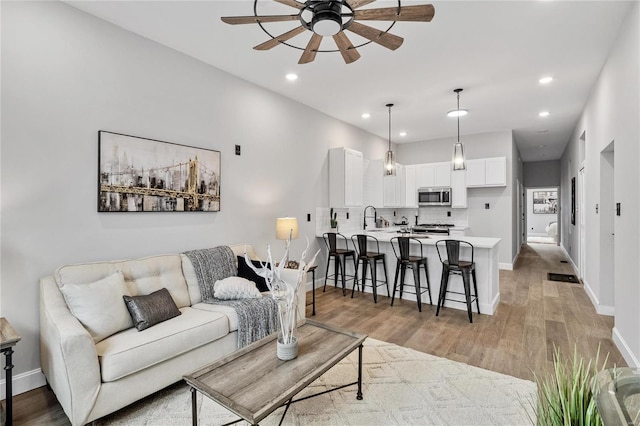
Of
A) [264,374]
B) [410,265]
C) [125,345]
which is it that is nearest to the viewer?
[264,374]

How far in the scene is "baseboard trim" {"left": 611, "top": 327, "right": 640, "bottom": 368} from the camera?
2.66 meters

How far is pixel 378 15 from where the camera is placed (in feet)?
6.45

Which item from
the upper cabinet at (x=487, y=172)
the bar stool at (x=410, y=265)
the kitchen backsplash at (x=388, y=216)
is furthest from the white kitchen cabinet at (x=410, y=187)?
the bar stool at (x=410, y=265)

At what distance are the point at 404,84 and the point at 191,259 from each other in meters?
3.39

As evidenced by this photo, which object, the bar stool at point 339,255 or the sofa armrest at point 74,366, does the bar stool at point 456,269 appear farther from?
the sofa armrest at point 74,366

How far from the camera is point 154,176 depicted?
3.22 m

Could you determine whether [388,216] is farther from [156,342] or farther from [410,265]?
[156,342]

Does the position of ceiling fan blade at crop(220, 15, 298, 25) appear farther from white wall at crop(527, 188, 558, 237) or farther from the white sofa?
white wall at crop(527, 188, 558, 237)

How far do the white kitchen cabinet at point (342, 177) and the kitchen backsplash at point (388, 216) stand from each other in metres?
0.27

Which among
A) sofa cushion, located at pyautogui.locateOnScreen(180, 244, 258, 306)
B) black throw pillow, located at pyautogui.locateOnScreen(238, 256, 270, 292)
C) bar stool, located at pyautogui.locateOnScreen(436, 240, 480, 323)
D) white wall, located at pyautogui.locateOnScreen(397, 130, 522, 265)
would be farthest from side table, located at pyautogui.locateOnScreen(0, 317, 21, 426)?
white wall, located at pyautogui.locateOnScreen(397, 130, 522, 265)

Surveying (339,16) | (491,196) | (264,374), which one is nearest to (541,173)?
(491,196)

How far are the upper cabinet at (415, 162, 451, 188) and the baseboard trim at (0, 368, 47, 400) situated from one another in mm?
6876

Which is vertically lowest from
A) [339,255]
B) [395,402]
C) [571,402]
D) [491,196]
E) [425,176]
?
[395,402]

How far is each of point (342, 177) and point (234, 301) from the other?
317 cm
